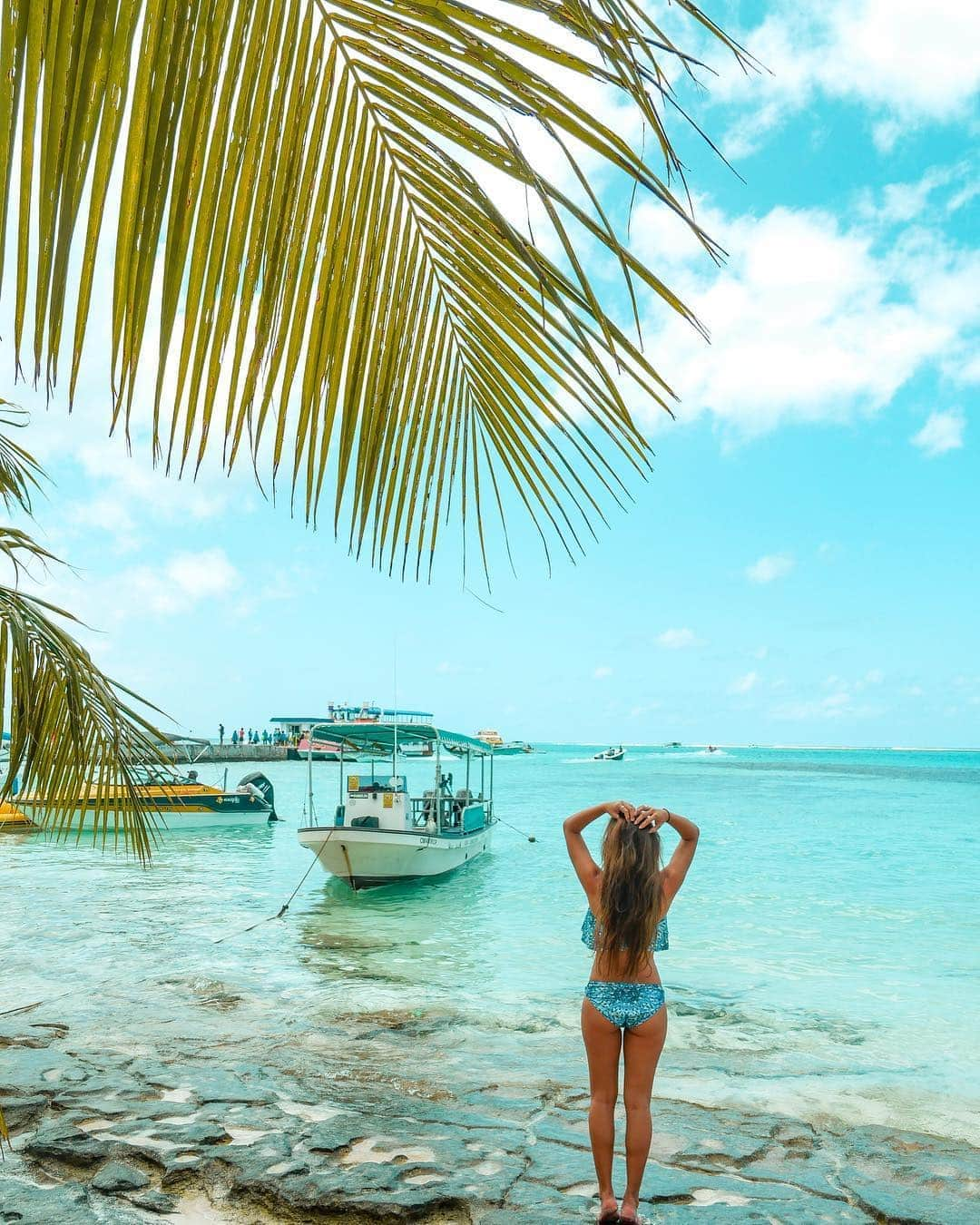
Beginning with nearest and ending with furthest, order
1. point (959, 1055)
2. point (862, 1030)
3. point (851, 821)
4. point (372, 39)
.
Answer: point (372, 39), point (959, 1055), point (862, 1030), point (851, 821)

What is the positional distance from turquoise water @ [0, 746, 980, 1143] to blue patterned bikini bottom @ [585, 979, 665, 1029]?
378 centimetres

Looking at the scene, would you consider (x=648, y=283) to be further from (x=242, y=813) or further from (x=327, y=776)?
(x=327, y=776)

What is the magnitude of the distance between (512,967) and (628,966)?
1110 centimetres

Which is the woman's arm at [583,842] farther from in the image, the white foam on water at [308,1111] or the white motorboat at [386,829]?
the white motorboat at [386,829]

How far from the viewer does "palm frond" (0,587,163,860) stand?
12.0 ft

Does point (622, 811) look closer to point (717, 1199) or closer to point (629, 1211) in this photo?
point (629, 1211)

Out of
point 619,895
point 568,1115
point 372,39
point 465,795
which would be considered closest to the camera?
point 372,39

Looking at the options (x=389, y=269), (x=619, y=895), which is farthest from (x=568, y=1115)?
(x=389, y=269)

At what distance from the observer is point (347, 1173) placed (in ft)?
17.4

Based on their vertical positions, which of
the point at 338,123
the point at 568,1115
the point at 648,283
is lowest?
the point at 568,1115

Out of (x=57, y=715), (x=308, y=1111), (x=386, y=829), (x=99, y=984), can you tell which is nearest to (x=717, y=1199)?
(x=308, y=1111)

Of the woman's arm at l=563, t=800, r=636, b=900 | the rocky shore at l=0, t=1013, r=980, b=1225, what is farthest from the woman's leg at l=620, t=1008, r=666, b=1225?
the woman's arm at l=563, t=800, r=636, b=900

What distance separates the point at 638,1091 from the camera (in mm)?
4422

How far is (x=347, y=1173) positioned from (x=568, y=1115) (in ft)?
6.26
